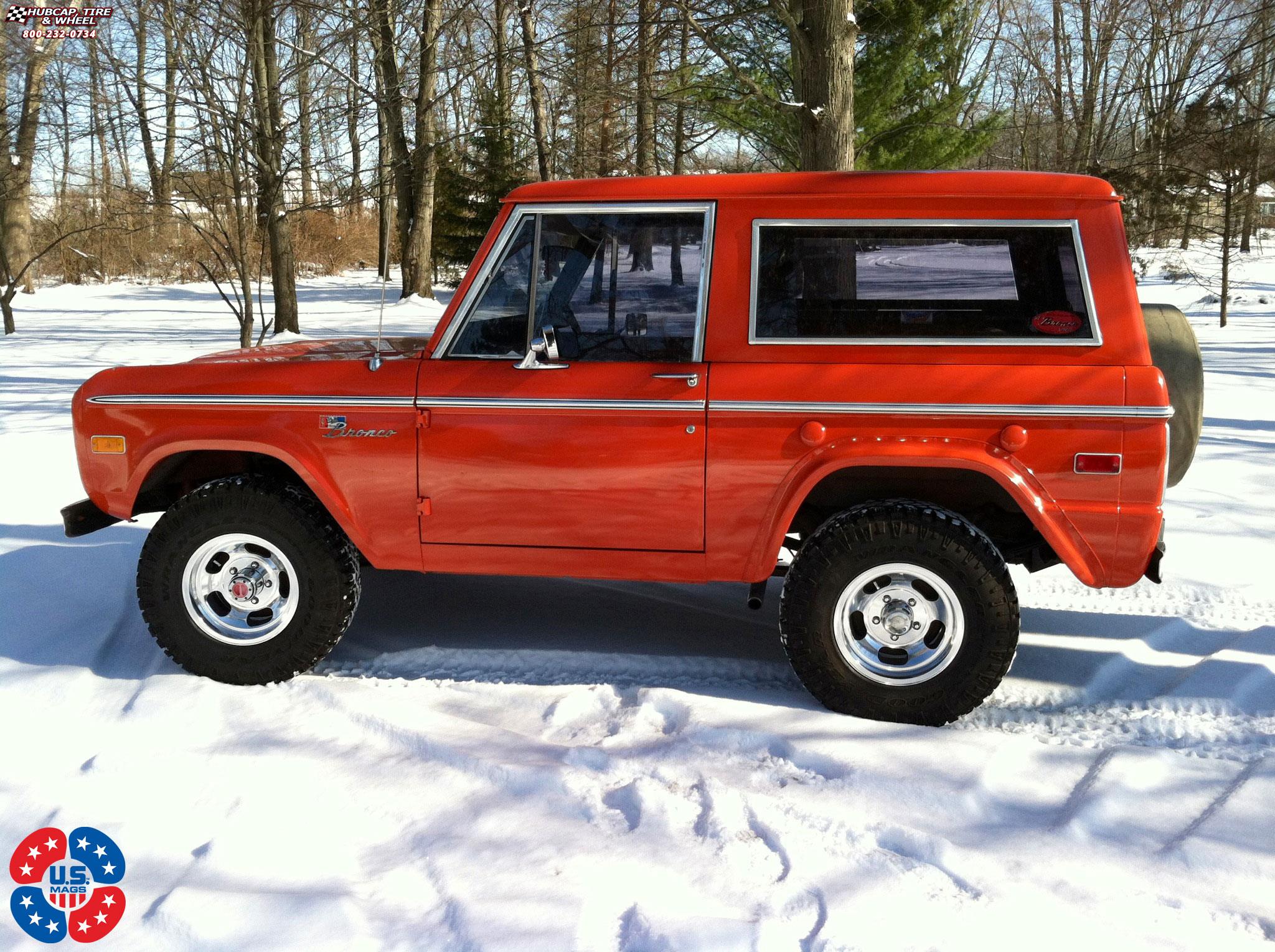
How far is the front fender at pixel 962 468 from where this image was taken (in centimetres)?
345

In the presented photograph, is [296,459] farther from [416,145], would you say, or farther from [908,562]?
[416,145]

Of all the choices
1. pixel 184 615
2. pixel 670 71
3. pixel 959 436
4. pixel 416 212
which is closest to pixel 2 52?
pixel 416 212

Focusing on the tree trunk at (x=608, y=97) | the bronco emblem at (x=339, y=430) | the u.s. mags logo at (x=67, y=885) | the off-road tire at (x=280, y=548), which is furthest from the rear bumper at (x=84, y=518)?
Answer: the tree trunk at (x=608, y=97)

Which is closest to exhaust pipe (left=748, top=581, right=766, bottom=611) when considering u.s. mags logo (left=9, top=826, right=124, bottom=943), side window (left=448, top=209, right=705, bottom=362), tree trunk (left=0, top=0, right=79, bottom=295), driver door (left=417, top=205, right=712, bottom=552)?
driver door (left=417, top=205, right=712, bottom=552)

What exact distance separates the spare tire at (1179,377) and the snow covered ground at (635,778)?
2.97 ft

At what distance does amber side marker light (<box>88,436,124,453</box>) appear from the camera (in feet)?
13.0

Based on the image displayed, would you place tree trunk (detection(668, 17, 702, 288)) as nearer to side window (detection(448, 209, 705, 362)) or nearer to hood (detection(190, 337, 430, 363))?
side window (detection(448, 209, 705, 362))

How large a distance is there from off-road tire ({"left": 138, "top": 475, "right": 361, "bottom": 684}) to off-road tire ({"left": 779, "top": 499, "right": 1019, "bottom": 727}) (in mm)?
1669

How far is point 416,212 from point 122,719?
62.9 ft

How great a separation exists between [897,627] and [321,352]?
2502 mm

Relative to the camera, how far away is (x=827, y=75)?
300 inches

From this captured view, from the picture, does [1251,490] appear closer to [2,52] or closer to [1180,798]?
[1180,798]

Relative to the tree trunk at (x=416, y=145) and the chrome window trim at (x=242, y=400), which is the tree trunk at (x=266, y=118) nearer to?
the tree trunk at (x=416, y=145)

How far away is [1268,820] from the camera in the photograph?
3.00 m
